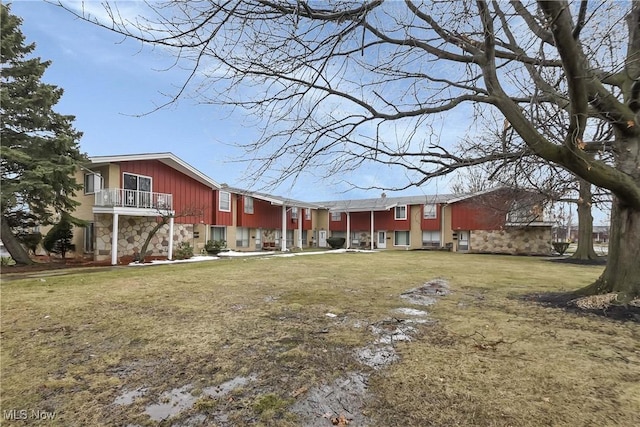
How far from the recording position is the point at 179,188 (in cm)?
2145

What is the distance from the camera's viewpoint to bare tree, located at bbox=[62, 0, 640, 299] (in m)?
4.10

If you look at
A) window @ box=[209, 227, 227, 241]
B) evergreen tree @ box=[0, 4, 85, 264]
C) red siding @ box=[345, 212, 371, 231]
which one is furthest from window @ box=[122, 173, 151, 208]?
→ red siding @ box=[345, 212, 371, 231]

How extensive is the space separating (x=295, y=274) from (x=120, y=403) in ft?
30.7

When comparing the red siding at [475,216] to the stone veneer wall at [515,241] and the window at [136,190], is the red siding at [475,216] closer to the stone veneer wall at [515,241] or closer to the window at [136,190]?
the stone veneer wall at [515,241]

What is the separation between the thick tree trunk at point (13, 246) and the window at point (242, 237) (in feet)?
46.8

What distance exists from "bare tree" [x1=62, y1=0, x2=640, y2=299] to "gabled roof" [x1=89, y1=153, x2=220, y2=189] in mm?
14664

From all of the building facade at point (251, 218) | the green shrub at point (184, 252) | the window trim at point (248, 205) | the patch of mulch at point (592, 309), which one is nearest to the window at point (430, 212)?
the building facade at point (251, 218)

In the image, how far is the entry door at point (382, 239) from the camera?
35969 mm

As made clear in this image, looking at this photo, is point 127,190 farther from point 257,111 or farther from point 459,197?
point 459,197

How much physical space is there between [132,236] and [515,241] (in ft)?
95.1

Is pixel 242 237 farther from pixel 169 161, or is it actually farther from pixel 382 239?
pixel 382 239

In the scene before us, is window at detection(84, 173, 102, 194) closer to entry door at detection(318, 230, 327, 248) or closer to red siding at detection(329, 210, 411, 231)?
entry door at detection(318, 230, 327, 248)

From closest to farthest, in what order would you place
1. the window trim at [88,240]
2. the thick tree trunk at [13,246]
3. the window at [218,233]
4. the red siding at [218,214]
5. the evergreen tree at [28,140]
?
the evergreen tree at [28,140]
the thick tree trunk at [13,246]
the window trim at [88,240]
the red siding at [218,214]
the window at [218,233]

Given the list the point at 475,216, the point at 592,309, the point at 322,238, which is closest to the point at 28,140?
the point at 592,309
